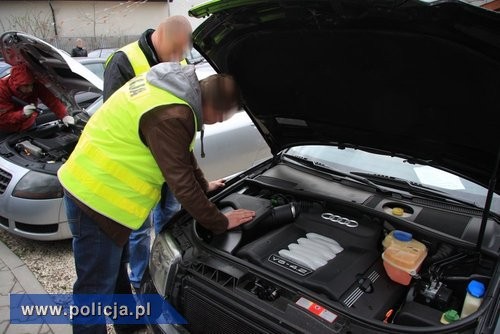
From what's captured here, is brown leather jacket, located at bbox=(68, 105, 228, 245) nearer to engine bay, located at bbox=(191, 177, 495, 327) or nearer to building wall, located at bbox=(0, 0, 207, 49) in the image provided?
engine bay, located at bbox=(191, 177, 495, 327)

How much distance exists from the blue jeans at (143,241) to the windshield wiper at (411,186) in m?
1.30

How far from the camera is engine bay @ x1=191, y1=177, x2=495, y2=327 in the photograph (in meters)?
1.44

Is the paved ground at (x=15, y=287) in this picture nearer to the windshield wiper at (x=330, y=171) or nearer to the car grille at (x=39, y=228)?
the car grille at (x=39, y=228)

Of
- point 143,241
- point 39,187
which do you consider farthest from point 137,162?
point 39,187

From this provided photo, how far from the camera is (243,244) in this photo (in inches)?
72.2

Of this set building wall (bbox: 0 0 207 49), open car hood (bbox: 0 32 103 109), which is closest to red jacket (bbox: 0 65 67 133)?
open car hood (bbox: 0 32 103 109)

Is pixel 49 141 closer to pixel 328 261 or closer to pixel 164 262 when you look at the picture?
pixel 164 262

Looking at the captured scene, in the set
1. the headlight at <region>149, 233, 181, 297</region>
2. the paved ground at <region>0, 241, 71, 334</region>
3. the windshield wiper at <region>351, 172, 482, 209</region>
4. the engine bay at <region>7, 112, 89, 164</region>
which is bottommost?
the paved ground at <region>0, 241, 71, 334</region>

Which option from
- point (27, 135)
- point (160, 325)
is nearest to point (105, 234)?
point (160, 325)

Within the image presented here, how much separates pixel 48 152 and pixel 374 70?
303 centimetres

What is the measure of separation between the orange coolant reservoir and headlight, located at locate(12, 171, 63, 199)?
264cm

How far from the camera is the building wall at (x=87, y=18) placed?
54.0 ft

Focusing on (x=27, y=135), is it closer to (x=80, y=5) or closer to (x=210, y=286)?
(x=210, y=286)

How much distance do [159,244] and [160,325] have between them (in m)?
0.38
